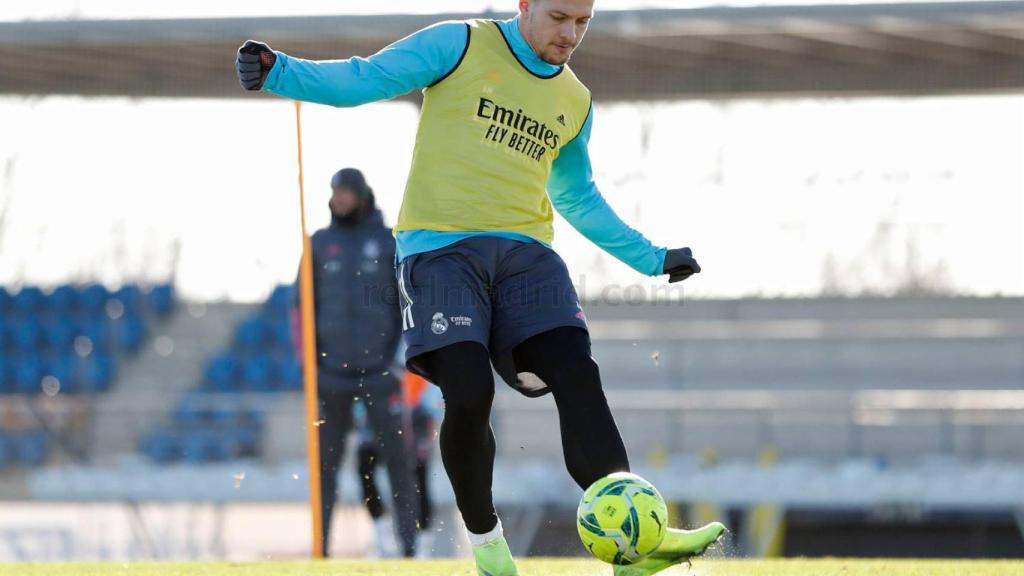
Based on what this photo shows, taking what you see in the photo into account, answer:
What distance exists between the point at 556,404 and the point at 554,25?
110 cm

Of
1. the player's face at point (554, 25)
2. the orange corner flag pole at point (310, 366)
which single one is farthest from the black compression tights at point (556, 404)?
the orange corner flag pole at point (310, 366)

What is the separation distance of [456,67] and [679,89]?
11.3m

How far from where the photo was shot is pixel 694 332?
16109mm

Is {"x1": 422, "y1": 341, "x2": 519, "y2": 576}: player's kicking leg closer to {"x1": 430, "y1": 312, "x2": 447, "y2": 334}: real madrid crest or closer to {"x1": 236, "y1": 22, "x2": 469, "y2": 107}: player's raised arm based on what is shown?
{"x1": 430, "y1": 312, "x2": 447, "y2": 334}: real madrid crest

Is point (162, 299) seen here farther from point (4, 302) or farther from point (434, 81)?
point (434, 81)

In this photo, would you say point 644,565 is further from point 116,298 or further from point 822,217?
point 116,298

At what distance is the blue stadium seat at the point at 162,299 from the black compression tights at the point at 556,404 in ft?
47.7

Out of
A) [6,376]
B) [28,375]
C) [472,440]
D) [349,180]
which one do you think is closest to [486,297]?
[472,440]

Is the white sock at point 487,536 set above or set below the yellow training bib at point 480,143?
below

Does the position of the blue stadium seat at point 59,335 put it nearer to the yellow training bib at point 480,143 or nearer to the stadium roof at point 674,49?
the stadium roof at point 674,49

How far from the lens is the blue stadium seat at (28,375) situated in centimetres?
1808

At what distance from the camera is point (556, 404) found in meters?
4.33

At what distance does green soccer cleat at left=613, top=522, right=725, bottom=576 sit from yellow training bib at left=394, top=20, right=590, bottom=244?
1.02 m

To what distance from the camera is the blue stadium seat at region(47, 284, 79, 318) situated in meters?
18.6
